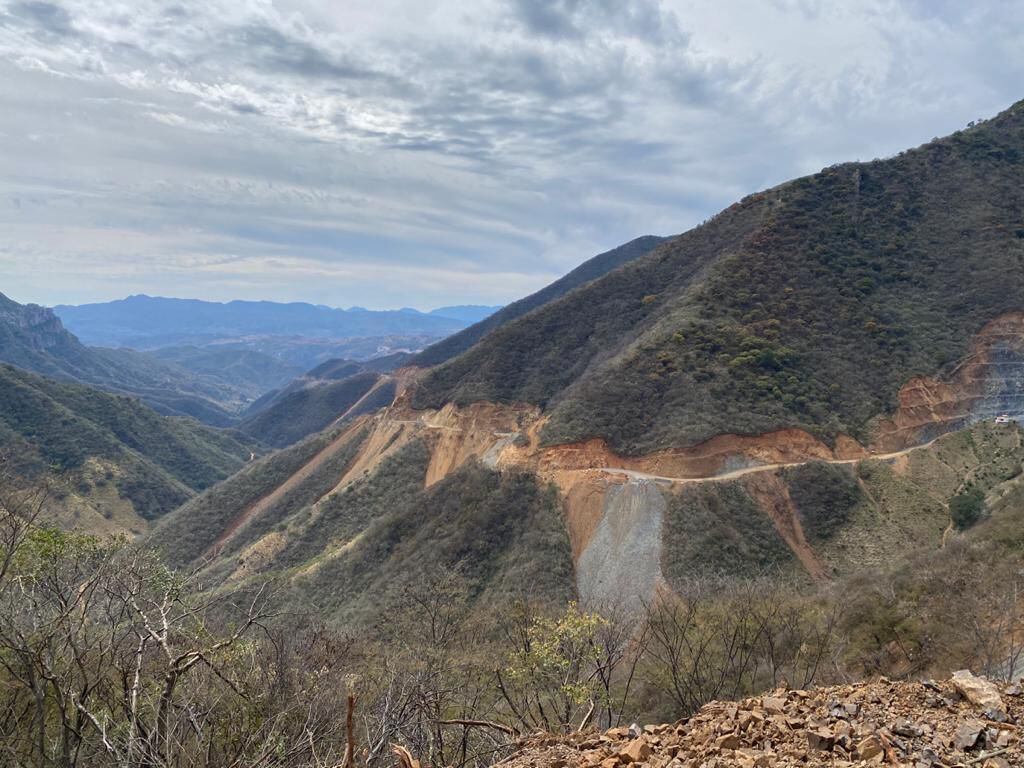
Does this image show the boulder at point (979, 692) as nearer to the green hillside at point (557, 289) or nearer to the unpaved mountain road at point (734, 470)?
the unpaved mountain road at point (734, 470)

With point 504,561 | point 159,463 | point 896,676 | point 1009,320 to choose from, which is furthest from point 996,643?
point 159,463

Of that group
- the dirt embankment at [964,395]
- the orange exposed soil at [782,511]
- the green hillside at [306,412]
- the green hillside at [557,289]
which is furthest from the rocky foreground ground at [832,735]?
the green hillside at [306,412]

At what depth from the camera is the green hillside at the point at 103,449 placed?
74625mm

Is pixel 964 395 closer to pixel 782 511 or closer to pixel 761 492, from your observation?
pixel 782 511

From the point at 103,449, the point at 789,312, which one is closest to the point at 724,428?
the point at 789,312

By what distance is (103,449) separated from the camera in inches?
3349

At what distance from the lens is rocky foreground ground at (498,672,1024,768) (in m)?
5.64

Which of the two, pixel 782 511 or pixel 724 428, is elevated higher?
pixel 724 428

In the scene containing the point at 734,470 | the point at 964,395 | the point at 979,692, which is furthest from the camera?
the point at 964,395

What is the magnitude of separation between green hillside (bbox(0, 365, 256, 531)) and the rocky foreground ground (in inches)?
2817

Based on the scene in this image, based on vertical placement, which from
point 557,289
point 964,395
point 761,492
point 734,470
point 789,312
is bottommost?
point 761,492

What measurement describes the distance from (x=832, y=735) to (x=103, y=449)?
101 m

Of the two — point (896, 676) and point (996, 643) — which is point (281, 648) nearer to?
point (896, 676)

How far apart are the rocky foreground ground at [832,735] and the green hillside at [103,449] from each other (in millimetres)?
71541
